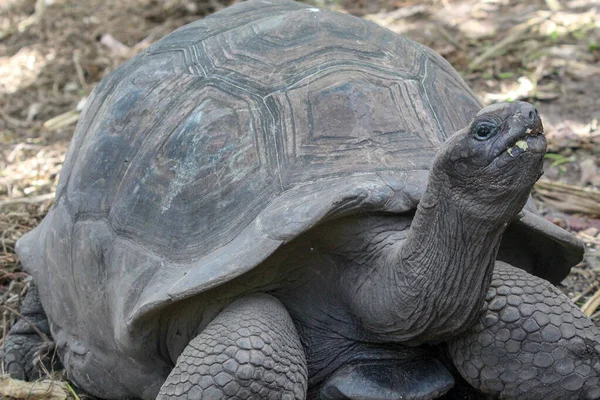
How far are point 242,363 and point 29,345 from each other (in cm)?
149

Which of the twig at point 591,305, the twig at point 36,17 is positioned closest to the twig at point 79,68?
the twig at point 36,17

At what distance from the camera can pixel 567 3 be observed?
22.8 feet

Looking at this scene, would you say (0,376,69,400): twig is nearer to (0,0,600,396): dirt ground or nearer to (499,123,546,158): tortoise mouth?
(0,0,600,396): dirt ground

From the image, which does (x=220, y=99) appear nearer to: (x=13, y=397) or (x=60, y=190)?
(x=60, y=190)

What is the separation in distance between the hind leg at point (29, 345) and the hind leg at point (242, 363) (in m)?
1.15

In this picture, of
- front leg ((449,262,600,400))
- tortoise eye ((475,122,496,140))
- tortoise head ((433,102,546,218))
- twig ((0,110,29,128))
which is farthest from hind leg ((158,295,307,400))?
twig ((0,110,29,128))

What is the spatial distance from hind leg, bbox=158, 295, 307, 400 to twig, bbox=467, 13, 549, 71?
12.7 ft

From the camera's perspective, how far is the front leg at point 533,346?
2566 mm

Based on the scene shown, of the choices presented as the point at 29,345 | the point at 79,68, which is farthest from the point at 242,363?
the point at 79,68

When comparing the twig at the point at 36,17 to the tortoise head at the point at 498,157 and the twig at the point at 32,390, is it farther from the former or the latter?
the tortoise head at the point at 498,157

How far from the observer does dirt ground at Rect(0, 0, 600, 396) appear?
4398 mm

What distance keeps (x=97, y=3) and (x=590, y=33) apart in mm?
4518

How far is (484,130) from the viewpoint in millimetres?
2109

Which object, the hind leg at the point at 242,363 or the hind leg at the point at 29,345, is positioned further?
the hind leg at the point at 29,345
